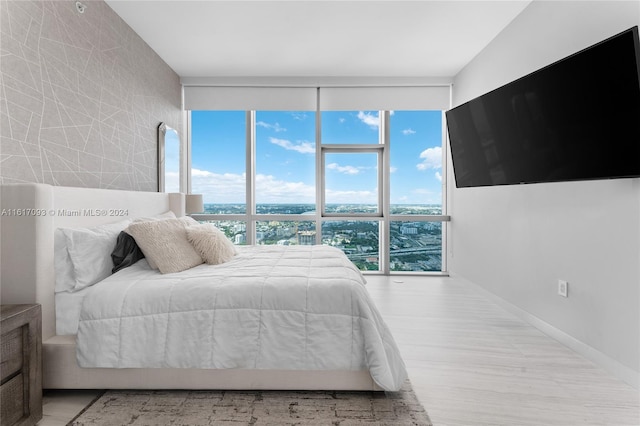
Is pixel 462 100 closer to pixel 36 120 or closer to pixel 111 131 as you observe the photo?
pixel 111 131

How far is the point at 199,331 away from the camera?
165cm

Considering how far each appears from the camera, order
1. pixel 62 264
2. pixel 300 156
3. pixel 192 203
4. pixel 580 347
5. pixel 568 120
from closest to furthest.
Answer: pixel 62 264 → pixel 568 120 → pixel 580 347 → pixel 192 203 → pixel 300 156

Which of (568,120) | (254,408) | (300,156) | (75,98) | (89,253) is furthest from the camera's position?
(300,156)

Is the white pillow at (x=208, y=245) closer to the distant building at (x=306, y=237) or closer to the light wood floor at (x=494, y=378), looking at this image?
Result: the light wood floor at (x=494, y=378)

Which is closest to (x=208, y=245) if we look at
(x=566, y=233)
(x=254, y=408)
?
(x=254, y=408)

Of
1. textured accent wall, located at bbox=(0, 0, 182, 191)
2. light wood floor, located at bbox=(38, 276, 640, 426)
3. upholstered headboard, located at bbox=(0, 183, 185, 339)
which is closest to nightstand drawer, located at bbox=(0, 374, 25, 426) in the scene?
light wood floor, located at bbox=(38, 276, 640, 426)

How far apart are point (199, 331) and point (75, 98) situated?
192cm

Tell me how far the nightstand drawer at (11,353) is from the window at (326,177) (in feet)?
9.89

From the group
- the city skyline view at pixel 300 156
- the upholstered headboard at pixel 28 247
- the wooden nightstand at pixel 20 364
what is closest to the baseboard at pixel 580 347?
the city skyline view at pixel 300 156

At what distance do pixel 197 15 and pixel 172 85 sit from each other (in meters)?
1.37

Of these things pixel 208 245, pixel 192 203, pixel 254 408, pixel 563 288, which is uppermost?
pixel 192 203

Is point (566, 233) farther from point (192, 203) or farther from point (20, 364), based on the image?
point (192, 203)

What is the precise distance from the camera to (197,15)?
2.83 meters

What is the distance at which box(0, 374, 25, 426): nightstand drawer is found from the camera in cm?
133
